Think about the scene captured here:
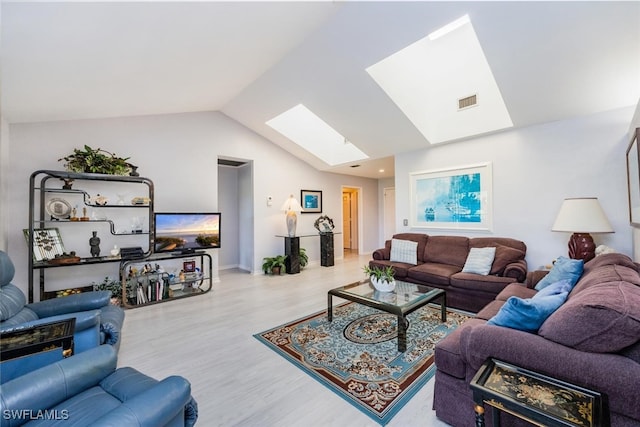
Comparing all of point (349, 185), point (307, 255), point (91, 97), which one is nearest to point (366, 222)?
point (349, 185)

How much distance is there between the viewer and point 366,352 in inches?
94.8

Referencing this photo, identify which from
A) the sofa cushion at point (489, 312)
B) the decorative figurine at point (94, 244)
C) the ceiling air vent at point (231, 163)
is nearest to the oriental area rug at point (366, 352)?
the sofa cushion at point (489, 312)

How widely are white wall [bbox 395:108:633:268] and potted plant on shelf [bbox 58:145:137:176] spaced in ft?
16.5

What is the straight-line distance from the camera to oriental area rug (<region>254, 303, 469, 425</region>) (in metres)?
1.88

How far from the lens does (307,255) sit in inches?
254

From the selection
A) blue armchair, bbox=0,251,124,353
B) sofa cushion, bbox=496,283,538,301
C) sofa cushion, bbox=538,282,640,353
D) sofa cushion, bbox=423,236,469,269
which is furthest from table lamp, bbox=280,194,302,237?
sofa cushion, bbox=538,282,640,353

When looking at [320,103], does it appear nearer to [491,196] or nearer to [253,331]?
[491,196]

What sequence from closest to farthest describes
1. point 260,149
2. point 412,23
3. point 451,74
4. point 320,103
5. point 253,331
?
point 412,23, point 253,331, point 451,74, point 320,103, point 260,149

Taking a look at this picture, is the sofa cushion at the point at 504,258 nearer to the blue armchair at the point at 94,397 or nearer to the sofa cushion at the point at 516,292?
the sofa cushion at the point at 516,292

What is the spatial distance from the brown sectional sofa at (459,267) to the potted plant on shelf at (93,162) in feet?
13.2

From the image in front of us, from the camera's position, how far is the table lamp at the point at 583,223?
2.84 metres

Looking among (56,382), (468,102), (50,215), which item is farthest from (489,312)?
(50,215)

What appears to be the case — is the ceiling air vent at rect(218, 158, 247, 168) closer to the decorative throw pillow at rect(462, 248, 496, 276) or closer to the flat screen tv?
the flat screen tv

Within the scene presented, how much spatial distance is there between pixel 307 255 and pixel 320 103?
3.62 metres
